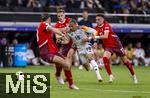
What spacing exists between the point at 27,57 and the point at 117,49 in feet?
42.8

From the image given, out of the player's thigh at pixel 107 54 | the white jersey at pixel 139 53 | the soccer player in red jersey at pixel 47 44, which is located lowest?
the white jersey at pixel 139 53

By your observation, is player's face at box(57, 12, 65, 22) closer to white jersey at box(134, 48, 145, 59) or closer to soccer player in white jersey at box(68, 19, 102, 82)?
soccer player in white jersey at box(68, 19, 102, 82)

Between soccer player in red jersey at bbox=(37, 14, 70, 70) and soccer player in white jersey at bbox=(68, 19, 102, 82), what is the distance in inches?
55.5

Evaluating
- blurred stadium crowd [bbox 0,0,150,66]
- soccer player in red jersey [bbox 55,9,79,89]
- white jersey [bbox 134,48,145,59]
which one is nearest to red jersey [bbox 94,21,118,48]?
soccer player in red jersey [bbox 55,9,79,89]

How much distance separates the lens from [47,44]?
18.9m

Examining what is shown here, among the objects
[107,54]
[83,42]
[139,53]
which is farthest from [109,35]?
[139,53]

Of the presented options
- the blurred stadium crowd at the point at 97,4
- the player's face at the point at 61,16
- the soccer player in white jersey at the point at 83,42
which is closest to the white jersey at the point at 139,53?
the blurred stadium crowd at the point at 97,4

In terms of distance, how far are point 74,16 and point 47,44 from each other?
16563 millimetres

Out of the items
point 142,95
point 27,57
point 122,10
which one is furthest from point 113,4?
point 142,95

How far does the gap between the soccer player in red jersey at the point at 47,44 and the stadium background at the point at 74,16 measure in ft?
45.5

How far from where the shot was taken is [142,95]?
16.6m

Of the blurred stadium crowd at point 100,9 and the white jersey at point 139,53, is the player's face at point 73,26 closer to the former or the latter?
the blurred stadium crowd at point 100,9

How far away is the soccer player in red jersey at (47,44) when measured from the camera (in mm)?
18456

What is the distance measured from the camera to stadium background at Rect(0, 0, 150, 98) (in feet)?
114
